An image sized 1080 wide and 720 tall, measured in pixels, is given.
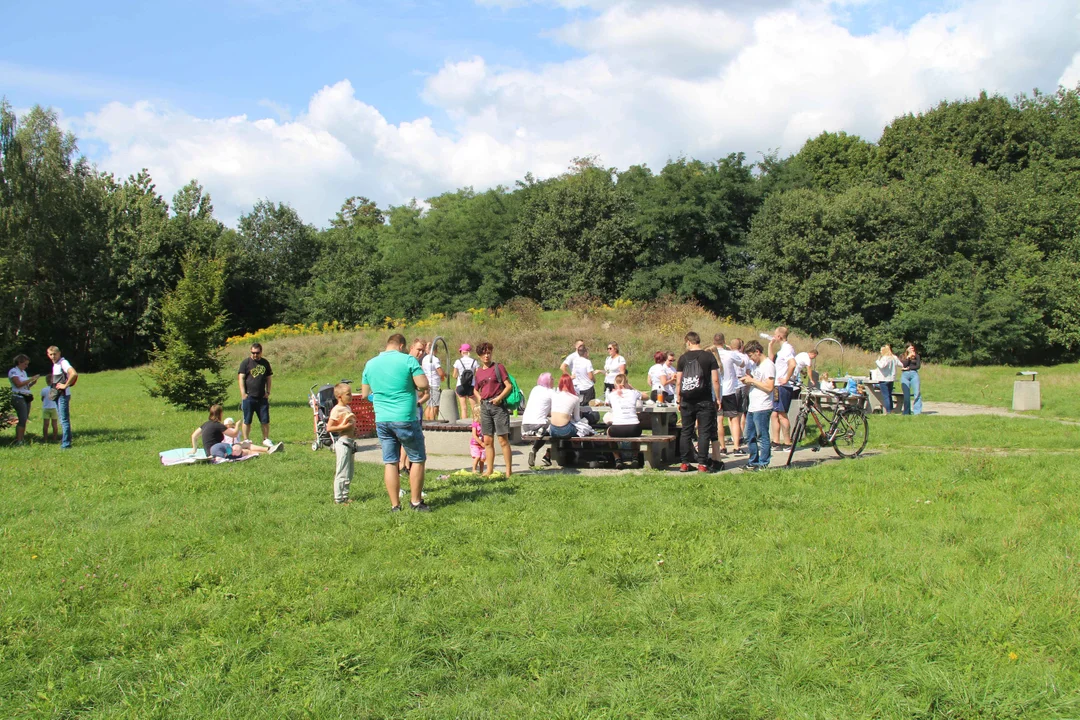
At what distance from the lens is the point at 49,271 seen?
43.9 meters

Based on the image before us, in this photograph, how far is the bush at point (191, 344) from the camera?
20.2 meters

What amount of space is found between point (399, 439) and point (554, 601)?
3146 millimetres

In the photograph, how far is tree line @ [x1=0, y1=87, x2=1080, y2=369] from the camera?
3934 cm

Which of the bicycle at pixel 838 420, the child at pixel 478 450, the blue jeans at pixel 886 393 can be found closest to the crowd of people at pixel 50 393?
the child at pixel 478 450

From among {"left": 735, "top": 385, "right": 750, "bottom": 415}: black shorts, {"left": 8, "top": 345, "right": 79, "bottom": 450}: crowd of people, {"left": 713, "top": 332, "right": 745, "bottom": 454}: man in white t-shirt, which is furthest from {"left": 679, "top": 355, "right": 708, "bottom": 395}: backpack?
{"left": 8, "top": 345, "right": 79, "bottom": 450}: crowd of people

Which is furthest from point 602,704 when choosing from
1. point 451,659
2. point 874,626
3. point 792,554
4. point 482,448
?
point 482,448

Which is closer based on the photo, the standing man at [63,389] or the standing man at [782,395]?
the standing man at [782,395]

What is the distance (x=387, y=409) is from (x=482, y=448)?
103 inches

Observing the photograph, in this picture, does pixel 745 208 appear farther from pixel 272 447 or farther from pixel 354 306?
pixel 272 447

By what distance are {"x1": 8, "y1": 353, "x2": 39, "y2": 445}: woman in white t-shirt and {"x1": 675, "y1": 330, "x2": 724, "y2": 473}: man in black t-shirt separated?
1040cm

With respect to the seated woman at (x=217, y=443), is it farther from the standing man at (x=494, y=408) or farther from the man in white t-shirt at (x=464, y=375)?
the standing man at (x=494, y=408)

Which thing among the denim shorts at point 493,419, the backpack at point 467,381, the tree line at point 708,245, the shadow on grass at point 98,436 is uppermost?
the tree line at point 708,245

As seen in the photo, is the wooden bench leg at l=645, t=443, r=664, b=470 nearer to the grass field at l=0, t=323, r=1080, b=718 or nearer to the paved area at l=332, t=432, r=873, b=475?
the paved area at l=332, t=432, r=873, b=475

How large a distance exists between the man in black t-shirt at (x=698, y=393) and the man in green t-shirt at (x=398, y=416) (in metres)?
3.69
